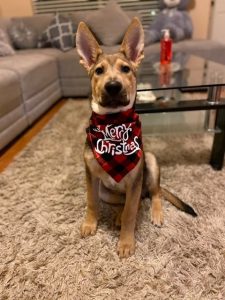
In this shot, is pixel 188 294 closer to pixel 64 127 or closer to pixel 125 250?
pixel 125 250

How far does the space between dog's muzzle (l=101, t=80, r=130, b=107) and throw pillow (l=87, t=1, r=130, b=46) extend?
9.91ft

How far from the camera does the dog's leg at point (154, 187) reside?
1.55 m

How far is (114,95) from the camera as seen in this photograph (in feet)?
3.94

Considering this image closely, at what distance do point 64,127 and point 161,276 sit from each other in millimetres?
1922

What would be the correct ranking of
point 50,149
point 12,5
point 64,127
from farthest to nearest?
point 12,5 < point 64,127 < point 50,149

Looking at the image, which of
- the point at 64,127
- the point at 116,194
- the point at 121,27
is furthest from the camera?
the point at 121,27

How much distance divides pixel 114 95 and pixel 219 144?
1.12 metres

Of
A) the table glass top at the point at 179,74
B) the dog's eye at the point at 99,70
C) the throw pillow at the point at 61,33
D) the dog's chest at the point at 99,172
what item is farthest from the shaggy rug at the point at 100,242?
the throw pillow at the point at 61,33

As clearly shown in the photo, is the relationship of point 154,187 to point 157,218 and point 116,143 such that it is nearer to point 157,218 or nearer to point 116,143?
point 157,218

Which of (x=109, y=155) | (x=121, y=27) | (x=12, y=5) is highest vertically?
(x=12, y=5)

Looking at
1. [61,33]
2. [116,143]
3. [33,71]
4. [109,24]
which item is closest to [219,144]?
[116,143]

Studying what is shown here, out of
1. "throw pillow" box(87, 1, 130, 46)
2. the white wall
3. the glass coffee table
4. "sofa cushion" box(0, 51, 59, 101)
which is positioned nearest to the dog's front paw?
the glass coffee table

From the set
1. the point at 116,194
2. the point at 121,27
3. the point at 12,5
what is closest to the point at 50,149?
the point at 116,194

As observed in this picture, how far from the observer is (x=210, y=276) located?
123cm
